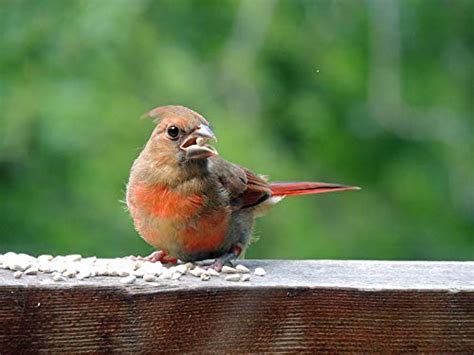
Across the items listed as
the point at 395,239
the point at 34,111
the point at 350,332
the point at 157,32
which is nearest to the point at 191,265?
the point at 350,332

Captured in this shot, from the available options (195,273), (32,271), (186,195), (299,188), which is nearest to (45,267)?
(32,271)

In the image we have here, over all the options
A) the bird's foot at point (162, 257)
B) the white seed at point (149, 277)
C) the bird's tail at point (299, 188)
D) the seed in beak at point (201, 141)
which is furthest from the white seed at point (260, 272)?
the bird's tail at point (299, 188)

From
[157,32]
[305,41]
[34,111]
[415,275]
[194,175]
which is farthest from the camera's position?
[305,41]

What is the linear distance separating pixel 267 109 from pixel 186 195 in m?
3.15

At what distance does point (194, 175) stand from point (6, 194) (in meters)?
2.41

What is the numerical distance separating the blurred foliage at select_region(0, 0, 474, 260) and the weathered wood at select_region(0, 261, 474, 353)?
3.09 m

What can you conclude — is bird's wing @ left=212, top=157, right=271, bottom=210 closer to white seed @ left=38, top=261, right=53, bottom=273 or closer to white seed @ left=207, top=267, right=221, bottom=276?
white seed @ left=207, top=267, right=221, bottom=276

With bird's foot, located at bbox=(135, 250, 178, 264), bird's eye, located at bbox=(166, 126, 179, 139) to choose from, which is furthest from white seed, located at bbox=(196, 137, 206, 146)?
bird's foot, located at bbox=(135, 250, 178, 264)

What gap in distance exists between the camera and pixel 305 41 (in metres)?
7.40

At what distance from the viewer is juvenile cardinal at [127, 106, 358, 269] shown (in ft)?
13.9

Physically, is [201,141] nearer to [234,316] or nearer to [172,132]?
[172,132]

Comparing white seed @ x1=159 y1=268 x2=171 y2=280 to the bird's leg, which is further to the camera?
the bird's leg

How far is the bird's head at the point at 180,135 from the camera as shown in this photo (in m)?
4.25

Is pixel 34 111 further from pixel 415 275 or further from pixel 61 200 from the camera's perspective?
pixel 415 275
